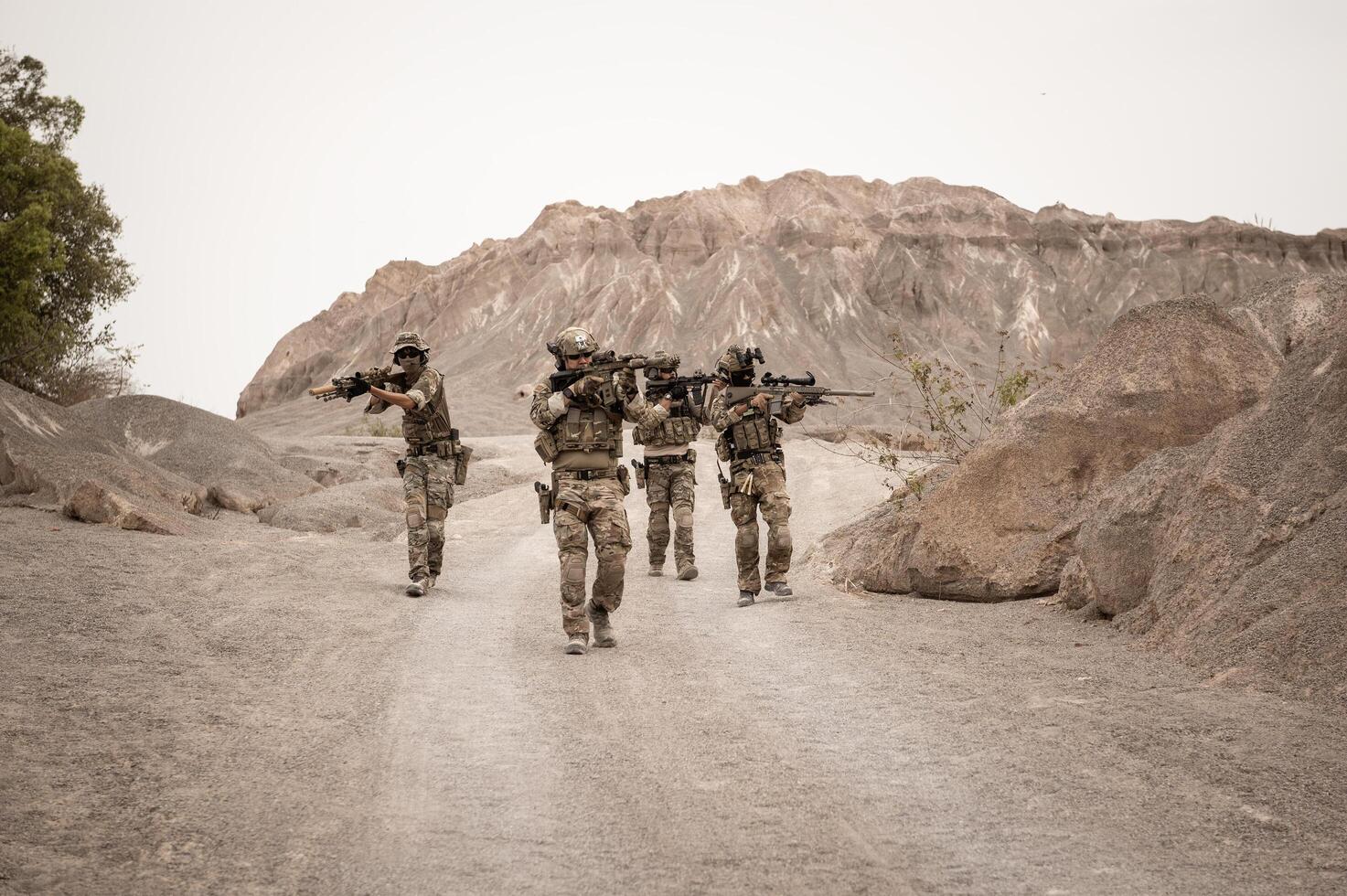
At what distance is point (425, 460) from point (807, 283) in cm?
7217

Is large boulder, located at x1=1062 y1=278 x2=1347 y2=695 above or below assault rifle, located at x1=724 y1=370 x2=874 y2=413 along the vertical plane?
below

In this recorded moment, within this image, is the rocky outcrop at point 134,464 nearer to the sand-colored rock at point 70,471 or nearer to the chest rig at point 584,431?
the sand-colored rock at point 70,471

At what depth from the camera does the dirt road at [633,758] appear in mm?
3904

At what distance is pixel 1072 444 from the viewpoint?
32.9 ft

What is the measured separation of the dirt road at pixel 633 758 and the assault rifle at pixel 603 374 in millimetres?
1842

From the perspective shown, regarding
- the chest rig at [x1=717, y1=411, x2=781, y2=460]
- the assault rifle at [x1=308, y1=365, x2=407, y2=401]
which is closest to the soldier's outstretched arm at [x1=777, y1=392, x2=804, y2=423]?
the chest rig at [x1=717, y1=411, x2=781, y2=460]

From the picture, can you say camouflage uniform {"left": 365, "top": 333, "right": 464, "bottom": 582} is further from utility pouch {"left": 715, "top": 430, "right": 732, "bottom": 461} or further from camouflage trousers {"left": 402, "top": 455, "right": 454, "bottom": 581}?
utility pouch {"left": 715, "top": 430, "right": 732, "bottom": 461}

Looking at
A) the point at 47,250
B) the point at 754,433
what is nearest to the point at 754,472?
the point at 754,433

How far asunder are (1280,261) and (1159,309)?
80.6m

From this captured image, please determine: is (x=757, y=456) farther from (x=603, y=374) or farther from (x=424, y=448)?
(x=424, y=448)

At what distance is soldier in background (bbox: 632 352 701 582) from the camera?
12.5m

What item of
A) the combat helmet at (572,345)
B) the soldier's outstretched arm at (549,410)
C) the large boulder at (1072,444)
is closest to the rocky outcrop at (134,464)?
the soldier's outstretched arm at (549,410)

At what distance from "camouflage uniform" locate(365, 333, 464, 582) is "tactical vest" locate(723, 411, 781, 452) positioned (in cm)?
287

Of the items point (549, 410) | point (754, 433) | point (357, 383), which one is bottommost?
point (754, 433)
